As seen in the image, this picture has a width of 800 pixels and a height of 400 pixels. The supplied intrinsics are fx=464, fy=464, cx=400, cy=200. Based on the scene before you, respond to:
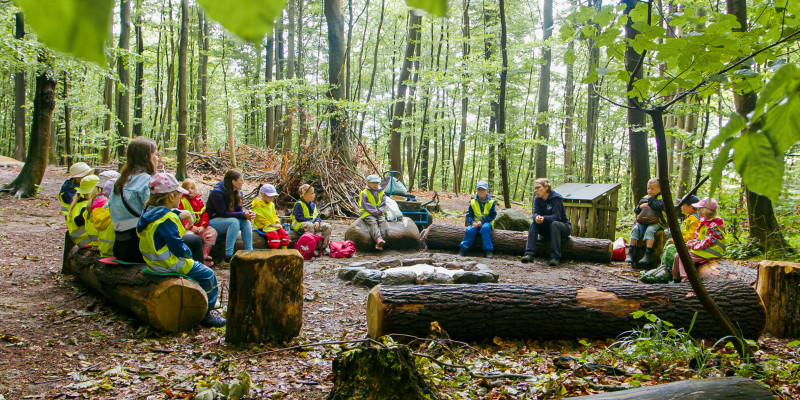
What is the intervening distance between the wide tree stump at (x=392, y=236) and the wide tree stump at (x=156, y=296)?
443cm

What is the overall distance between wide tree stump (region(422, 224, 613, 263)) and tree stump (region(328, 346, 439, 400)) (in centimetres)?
602

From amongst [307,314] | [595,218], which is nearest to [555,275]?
[595,218]

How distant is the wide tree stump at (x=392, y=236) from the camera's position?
830 centimetres

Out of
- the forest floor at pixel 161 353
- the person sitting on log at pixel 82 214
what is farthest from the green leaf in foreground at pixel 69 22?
the person sitting on log at pixel 82 214

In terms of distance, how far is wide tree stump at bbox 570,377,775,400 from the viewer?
2.20 metres

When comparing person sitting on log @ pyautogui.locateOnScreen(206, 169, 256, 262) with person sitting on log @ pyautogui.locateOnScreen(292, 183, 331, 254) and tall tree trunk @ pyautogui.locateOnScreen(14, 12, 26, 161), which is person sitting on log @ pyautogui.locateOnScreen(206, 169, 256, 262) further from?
tall tree trunk @ pyautogui.locateOnScreen(14, 12, 26, 161)

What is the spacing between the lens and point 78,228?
5.03 meters

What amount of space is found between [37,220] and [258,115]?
1825 centimetres

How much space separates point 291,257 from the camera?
3.72 m

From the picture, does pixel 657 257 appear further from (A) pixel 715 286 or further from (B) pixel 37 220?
(B) pixel 37 220

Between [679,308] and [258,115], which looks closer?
[679,308]

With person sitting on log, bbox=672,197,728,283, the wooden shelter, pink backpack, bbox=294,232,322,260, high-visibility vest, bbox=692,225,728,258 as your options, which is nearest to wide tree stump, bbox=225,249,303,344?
pink backpack, bbox=294,232,322,260

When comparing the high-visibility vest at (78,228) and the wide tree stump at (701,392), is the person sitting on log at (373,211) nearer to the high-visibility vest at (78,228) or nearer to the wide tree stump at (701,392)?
the high-visibility vest at (78,228)

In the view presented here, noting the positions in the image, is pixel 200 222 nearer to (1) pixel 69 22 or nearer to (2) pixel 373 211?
(2) pixel 373 211
